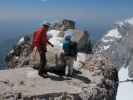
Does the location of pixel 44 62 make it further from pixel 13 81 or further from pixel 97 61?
pixel 97 61

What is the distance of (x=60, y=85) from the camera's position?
82.4 ft

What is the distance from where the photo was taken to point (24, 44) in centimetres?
4528

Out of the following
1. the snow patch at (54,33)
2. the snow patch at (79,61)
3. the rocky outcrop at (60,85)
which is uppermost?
the snow patch at (54,33)

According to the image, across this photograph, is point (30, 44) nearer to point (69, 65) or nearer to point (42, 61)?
point (69, 65)

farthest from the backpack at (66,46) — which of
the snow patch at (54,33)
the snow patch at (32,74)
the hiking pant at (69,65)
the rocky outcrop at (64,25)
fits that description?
the rocky outcrop at (64,25)

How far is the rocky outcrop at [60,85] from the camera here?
23.4 m

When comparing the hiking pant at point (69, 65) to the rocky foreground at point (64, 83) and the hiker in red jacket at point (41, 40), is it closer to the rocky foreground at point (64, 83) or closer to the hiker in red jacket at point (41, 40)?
the rocky foreground at point (64, 83)

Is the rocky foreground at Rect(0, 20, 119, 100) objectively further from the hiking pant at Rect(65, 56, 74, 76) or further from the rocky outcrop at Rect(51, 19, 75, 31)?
the rocky outcrop at Rect(51, 19, 75, 31)

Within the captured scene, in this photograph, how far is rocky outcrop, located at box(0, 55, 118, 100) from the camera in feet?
76.7

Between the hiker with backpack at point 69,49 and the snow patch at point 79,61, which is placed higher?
the hiker with backpack at point 69,49

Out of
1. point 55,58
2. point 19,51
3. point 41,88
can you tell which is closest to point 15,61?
point 19,51

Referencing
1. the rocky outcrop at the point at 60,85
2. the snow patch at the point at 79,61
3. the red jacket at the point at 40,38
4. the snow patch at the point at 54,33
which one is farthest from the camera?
the snow patch at the point at 54,33

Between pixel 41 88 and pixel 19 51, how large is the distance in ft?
69.1

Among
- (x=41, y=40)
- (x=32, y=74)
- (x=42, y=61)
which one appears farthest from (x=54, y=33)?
(x=41, y=40)
